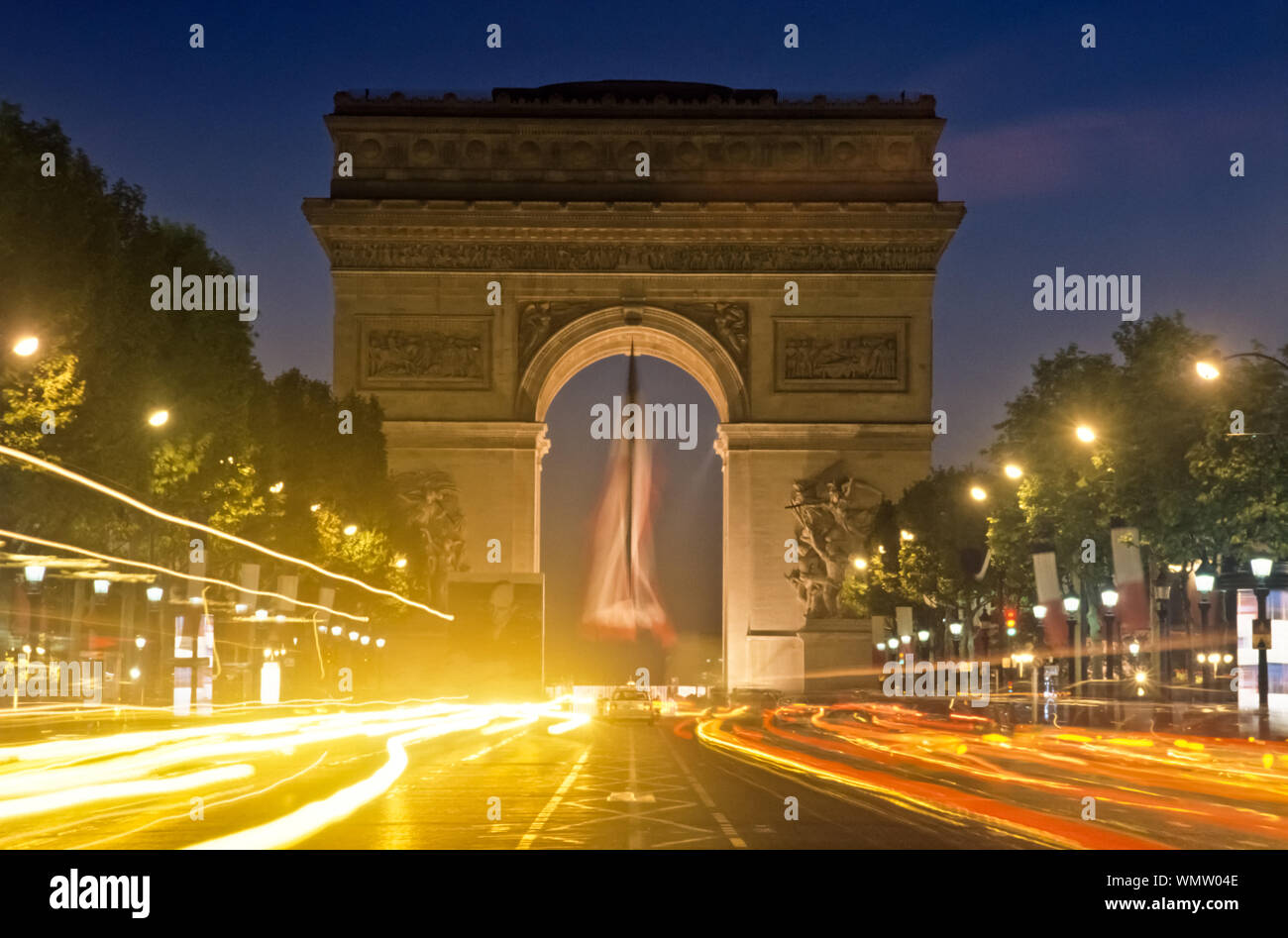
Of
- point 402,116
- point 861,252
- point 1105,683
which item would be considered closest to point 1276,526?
point 1105,683

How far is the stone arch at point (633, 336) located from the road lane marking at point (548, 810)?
52807mm

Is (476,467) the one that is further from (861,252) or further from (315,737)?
(315,737)

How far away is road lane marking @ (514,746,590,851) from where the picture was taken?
17375 mm

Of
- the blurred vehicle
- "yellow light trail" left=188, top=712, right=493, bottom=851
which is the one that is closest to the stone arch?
the blurred vehicle

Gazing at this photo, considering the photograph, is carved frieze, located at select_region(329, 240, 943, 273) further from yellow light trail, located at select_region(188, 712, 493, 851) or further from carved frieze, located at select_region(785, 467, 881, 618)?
yellow light trail, located at select_region(188, 712, 493, 851)

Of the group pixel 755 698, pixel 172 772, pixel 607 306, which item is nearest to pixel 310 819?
pixel 172 772

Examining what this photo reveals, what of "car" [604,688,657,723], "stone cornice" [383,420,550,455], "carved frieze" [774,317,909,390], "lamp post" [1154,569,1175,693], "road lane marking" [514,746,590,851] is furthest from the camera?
"carved frieze" [774,317,909,390]

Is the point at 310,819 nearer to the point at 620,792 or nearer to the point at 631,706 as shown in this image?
the point at 620,792

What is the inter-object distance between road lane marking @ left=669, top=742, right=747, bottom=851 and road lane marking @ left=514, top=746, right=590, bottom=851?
178 cm

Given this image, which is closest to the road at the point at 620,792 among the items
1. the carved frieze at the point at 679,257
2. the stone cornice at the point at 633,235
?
the stone cornice at the point at 633,235

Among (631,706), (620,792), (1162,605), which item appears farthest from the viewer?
(1162,605)

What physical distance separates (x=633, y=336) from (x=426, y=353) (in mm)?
10253

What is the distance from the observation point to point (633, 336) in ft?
288

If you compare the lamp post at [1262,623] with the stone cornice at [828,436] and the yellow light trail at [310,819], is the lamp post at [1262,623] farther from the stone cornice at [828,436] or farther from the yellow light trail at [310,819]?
the stone cornice at [828,436]
